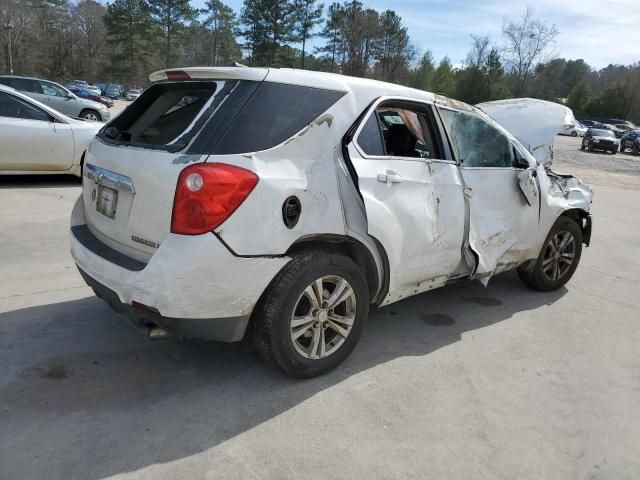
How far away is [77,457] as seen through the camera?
230 cm

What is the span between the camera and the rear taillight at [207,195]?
7.91 ft

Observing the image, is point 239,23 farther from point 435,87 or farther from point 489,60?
point 489,60

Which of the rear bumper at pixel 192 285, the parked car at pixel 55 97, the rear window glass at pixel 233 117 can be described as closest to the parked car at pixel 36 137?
the rear window glass at pixel 233 117

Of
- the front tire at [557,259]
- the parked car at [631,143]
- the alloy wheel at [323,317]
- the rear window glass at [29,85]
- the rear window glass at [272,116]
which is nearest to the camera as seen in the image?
the rear window glass at [272,116]

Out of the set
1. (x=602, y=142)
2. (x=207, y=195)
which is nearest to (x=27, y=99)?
(x=207, y=195)

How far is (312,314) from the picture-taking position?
2.89 meters

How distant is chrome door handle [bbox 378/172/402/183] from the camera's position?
9.97 feet

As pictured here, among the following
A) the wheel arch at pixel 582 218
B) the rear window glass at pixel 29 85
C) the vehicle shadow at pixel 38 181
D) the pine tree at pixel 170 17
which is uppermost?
the pine tree at pixel 170 17

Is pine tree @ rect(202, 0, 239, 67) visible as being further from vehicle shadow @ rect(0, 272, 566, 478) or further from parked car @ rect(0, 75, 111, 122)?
vehicle shadow @ rect(0, 272, 566, 478)

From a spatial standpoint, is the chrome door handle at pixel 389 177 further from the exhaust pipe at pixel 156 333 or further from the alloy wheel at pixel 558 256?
the alloy wheel at pixel 558 256

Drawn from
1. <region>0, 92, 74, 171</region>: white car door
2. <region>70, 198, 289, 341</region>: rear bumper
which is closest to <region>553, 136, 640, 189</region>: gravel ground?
<region>0, 92, 74, 171</region>: white car door

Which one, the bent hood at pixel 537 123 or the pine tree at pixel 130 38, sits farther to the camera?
the pine tree at pixel 130 38

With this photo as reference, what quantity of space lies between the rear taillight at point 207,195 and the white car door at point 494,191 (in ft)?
6.07

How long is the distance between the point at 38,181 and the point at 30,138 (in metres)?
1.12
